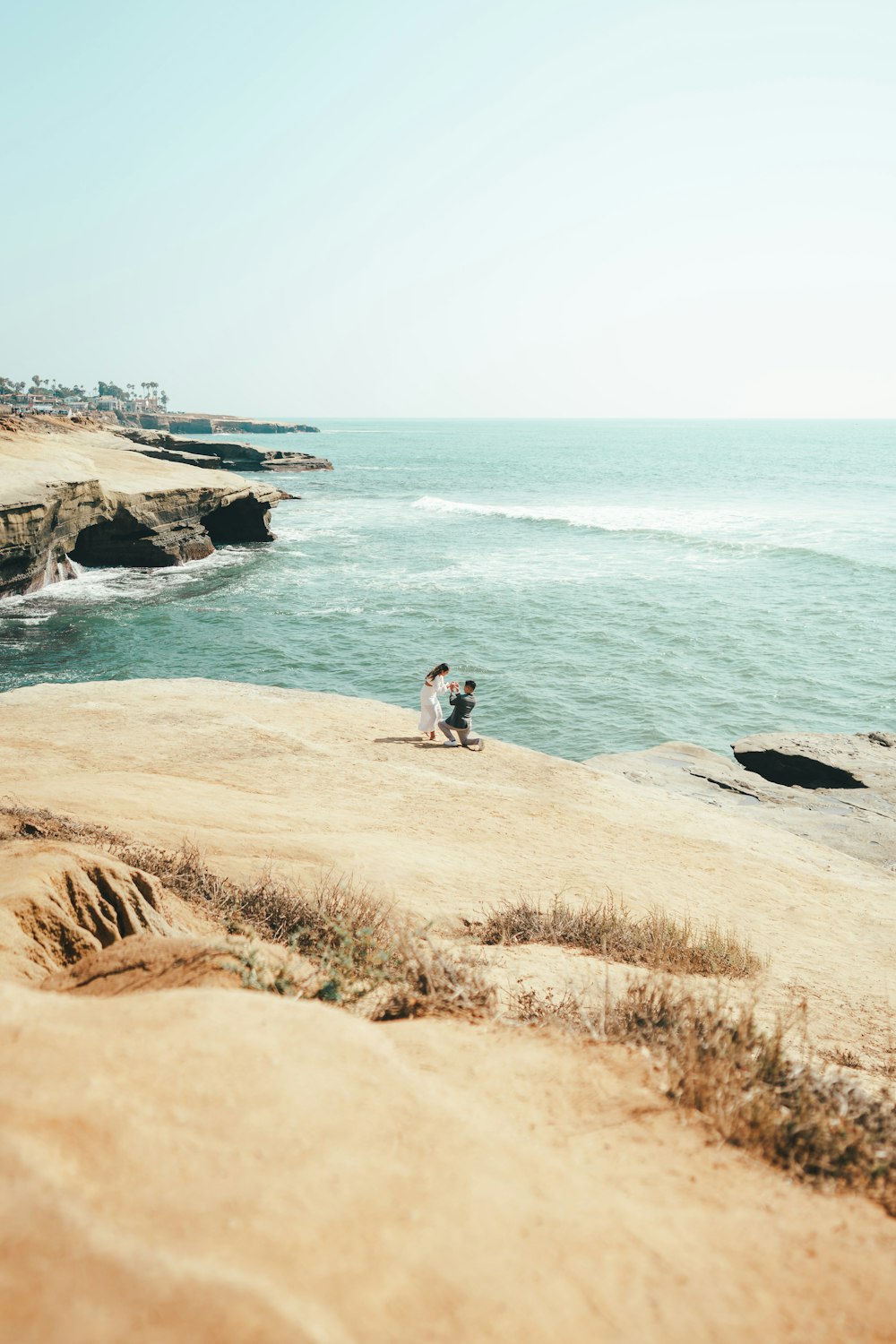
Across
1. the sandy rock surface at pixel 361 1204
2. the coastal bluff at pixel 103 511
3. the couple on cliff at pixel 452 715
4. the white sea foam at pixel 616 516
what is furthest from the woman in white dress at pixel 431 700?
the white sea foam at pixel 616 516

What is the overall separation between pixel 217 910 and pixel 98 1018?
3.23 metres

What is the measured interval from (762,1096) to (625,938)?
394cm

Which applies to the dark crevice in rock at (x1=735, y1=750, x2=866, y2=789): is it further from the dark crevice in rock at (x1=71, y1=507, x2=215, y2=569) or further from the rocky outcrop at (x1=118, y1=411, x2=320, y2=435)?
the rocky outcrop at (x1=118, y1=411, x2=320, y2=435)

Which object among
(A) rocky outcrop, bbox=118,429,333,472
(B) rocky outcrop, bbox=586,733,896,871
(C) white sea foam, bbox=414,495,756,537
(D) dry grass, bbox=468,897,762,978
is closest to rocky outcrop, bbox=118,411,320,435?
(A) rocky outcrop, bbox=118,429,333,472

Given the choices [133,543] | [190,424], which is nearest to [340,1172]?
[133,543]

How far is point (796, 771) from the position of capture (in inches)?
704

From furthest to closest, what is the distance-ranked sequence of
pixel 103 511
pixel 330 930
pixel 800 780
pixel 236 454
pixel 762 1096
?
pixel 236 454 < pixel 103 511 < pixel 800 780 < pixel 330 930 < pixel 762 1096

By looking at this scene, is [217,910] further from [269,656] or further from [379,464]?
[379,464]

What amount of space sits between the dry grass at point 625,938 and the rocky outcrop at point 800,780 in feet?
22.5

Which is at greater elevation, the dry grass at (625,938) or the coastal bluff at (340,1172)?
the coastal bluff at (340,1172)

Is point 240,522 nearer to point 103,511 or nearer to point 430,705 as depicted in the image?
point 103,511

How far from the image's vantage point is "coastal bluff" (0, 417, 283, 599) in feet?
97.9

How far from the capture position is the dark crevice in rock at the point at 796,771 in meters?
17.2

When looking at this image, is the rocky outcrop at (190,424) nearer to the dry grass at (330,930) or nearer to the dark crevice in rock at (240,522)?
the dark crevice in rock at (240,522)
